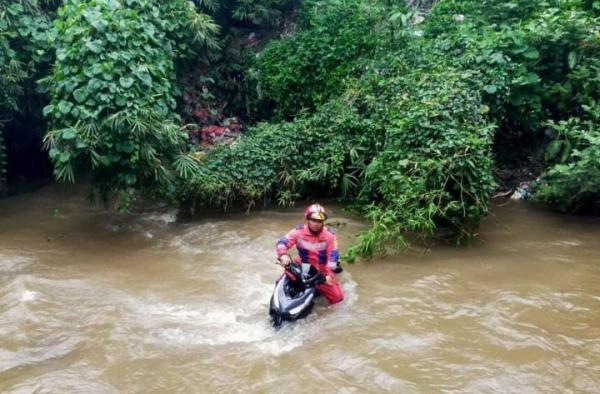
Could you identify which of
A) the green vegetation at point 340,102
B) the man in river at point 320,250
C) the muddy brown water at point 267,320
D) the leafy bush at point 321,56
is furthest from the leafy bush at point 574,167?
the man in river at point 320,250

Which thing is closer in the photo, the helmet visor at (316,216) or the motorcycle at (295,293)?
the motorcycle at (295,293)

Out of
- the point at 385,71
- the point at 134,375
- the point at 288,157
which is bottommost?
the point at 134,375

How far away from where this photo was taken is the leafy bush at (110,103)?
7.70m

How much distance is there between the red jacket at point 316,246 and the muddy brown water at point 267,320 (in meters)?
0.49

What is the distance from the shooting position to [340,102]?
9750mm

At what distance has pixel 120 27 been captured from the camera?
8164 mm

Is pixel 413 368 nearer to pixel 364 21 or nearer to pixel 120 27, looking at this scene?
pixel 120 27

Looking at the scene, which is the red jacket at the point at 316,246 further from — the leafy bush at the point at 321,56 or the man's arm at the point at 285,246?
the leafy bush at the point at 321,56

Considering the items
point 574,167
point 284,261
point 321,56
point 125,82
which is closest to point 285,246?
point 284,261

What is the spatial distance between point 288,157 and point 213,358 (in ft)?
15.7

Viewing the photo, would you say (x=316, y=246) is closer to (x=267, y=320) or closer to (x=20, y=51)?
(x=267, y=320)

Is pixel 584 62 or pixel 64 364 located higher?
pixel 584 62

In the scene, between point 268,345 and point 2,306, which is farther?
point 2,306

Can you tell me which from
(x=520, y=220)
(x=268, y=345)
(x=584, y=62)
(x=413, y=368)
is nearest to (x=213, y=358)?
(x=268, y=345)
